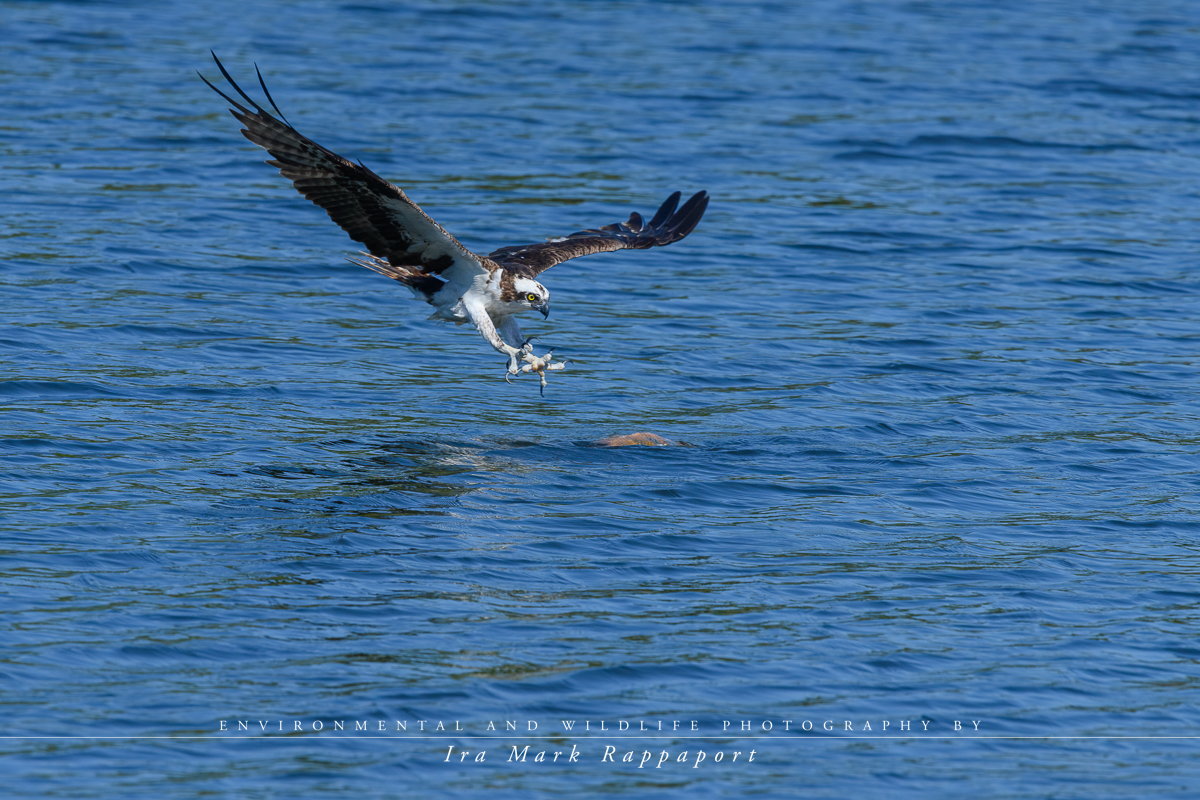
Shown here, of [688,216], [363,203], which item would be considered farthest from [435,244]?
[688,216]

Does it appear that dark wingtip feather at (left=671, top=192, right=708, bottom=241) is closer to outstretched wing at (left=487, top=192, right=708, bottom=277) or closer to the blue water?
outstretched wing at (left=487, top=192, right=708, bottom=277)

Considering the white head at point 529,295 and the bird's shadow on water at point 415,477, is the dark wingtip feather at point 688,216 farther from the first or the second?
the bird's shadow on water at point 415,477

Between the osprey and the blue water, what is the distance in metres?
0.98

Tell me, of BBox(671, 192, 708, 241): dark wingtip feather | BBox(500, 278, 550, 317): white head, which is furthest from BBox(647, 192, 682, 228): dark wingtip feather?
BBox(500, 278, 550, 317): white head

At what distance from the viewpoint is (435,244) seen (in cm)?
1198

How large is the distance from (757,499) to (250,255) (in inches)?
327

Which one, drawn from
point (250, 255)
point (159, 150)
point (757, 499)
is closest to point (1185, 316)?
point (757, 499)

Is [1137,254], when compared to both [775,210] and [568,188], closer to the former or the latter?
[775,210]

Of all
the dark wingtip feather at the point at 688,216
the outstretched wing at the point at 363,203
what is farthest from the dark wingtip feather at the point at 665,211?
the outstretched wing at the point at 363,203

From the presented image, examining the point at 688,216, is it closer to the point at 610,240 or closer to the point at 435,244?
the point at 610,240

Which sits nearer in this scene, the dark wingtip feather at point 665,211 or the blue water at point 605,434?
the blue water at point 605,434

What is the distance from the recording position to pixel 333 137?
2108 cm

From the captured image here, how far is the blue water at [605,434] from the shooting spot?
7.72 meters

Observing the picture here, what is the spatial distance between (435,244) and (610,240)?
2162 millimetres
